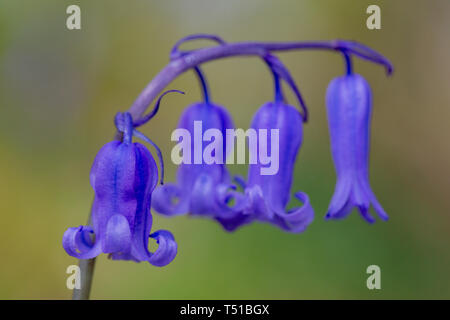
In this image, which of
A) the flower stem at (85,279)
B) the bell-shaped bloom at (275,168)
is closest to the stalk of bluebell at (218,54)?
the bell-shaped bloom at (275,168)

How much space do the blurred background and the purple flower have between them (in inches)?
102

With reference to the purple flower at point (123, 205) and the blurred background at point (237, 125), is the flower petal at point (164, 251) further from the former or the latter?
the blurred background at point (237, 125)

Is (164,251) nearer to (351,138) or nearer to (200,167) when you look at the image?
(200,167)

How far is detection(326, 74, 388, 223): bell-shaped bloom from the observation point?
2.35m

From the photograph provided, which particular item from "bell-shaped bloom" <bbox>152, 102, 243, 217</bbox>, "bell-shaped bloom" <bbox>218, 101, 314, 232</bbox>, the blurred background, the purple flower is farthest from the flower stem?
the blurred background

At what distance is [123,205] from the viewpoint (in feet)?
6.47

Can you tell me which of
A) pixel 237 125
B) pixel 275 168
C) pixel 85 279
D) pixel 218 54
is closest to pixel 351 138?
pixel 275 168

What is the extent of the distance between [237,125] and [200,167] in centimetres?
307

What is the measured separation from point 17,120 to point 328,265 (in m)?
3.22

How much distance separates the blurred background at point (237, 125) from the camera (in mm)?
4750

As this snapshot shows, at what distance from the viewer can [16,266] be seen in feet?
15.5

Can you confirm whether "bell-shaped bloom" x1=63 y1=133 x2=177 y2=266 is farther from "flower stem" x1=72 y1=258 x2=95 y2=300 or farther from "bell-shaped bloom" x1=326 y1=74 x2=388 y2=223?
"bell-shaped bloom" x1=326 y1=74 x2=388 y2=223

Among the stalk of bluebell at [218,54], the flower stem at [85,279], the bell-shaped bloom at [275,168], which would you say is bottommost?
the flower stem at [85,279]
